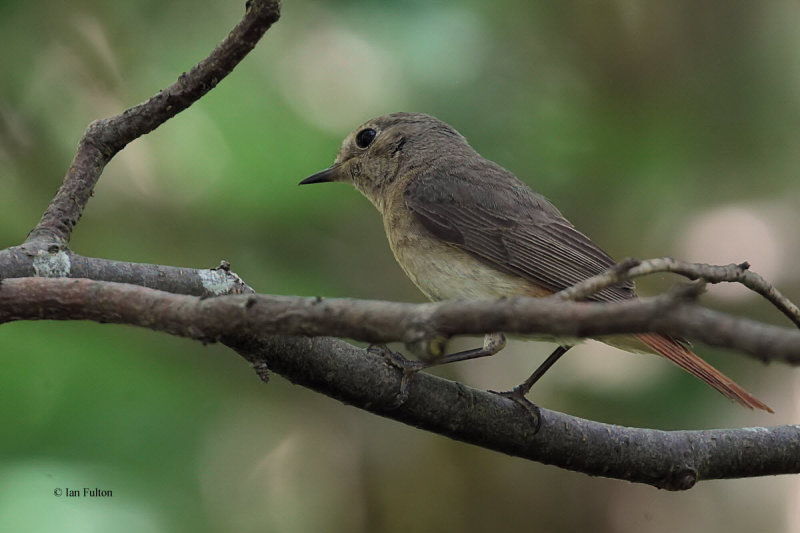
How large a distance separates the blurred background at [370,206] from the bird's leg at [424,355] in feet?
2.09

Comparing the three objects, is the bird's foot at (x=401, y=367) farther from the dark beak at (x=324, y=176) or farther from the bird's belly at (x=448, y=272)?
the dark beak at (x=324, y=176)

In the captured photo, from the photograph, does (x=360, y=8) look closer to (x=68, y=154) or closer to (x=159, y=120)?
(x=68, y=154)

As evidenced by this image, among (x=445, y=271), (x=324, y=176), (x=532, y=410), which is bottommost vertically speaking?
(x=532, y=410)

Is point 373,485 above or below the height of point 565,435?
above

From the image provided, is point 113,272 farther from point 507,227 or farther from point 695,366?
point 507,227

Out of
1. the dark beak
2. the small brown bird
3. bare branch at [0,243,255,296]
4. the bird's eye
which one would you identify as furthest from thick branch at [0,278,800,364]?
the bird's eye

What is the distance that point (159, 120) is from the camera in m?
2.48

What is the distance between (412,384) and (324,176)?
185 centimetres

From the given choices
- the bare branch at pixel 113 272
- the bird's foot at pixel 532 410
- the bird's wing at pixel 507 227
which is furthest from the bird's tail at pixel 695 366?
the bare branch at pixel 113 272

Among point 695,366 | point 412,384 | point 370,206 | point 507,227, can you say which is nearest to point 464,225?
point 507,227

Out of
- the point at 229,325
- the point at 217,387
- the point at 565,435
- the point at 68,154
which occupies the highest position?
the point at 68,154

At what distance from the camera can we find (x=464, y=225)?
13.0ft

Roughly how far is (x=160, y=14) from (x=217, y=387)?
5.92ft

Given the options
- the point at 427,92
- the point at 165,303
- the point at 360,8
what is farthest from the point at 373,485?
the point at 165,303
